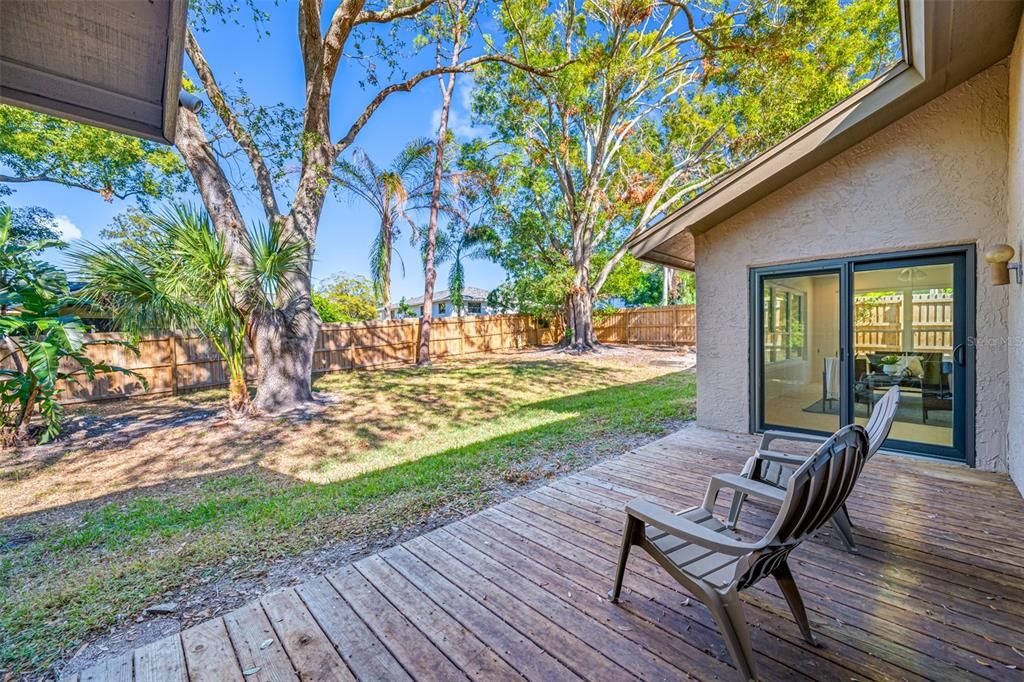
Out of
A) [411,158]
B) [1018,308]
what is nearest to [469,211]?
[411,158]

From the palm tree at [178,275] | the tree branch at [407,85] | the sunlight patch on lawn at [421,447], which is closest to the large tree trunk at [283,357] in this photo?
the palm tree at [178,275]

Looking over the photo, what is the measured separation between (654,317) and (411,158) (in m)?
13.0

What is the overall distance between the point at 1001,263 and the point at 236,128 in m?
10.7

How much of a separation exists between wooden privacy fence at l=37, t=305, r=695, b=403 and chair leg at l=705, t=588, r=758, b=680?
8896 millimetres

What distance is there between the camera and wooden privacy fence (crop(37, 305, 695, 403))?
9.55 metres

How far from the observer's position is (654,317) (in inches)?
800

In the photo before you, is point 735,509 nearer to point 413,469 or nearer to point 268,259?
point 413,469

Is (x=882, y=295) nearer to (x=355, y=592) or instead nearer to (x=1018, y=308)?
(x=1018, y=308)

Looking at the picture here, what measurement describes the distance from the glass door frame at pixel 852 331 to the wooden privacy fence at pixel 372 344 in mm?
9026

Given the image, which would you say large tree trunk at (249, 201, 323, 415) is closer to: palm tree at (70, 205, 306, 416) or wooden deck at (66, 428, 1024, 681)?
palm tree at (70, 205, 306, 416)

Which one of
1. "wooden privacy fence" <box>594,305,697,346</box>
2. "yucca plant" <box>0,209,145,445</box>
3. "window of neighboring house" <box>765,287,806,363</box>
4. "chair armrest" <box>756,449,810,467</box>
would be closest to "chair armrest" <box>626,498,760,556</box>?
"chair armrest" <box>756,449,810,467</box>

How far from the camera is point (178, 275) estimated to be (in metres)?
6.09

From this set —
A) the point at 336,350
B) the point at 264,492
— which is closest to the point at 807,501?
the point at 264,492

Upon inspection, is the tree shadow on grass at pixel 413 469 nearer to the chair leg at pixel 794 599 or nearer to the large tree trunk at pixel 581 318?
the chair leg at pixel 794 599
